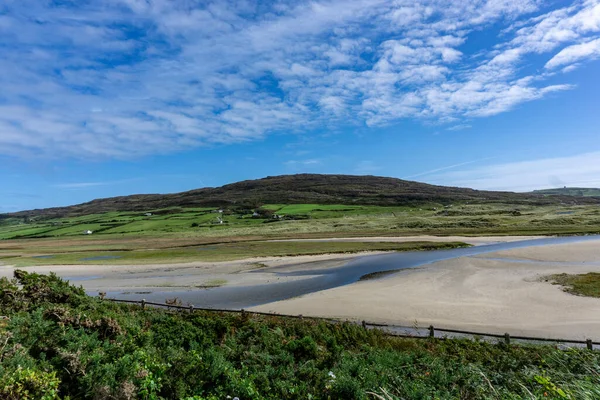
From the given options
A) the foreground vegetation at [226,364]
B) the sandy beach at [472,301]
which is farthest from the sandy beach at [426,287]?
the foreground vegetation at [226,364]

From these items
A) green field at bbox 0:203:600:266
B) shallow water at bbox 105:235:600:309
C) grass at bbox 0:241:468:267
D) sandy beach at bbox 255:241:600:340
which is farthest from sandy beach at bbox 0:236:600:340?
green field at bbox 0:203:600:266

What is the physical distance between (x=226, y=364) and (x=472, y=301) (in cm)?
2078

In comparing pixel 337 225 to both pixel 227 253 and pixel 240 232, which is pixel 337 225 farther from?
pixel 227 253

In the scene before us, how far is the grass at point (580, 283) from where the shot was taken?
23891 mm

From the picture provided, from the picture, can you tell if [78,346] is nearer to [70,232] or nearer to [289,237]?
[289,237]

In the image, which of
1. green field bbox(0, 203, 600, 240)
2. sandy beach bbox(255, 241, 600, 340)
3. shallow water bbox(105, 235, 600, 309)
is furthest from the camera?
green field bbox(0, 203, 600, 240)

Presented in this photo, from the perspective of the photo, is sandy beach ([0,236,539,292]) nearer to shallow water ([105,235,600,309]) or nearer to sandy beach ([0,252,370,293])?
sandy beach ([0,252,370,293])

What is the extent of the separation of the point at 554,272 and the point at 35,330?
36.9 meters

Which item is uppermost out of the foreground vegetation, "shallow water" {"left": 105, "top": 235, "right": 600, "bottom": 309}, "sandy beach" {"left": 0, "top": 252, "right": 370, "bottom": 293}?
the foreground vegetation

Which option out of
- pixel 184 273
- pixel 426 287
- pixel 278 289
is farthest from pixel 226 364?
pixel 184 273

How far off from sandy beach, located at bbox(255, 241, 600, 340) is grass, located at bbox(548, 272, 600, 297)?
0.87 meters

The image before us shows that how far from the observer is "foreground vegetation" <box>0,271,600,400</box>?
20.8 feet

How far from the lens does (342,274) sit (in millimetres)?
36781

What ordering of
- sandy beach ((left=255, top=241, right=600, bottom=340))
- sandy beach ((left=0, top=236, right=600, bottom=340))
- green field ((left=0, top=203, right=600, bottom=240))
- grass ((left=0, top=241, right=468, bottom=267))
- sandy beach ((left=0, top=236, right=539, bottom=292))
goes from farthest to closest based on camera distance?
green field ((left=0, top=203, right=600, bottom=240)), grass ((left=0, top=241, right=468, bottom=267)), sandy beach ((left=0, top=236, right=539, bottom=292)), sandy beach ((left=0, top=236, right=600, bottom=340)), sandy beach ((left=255, top=241, right=600, bottom=340))
